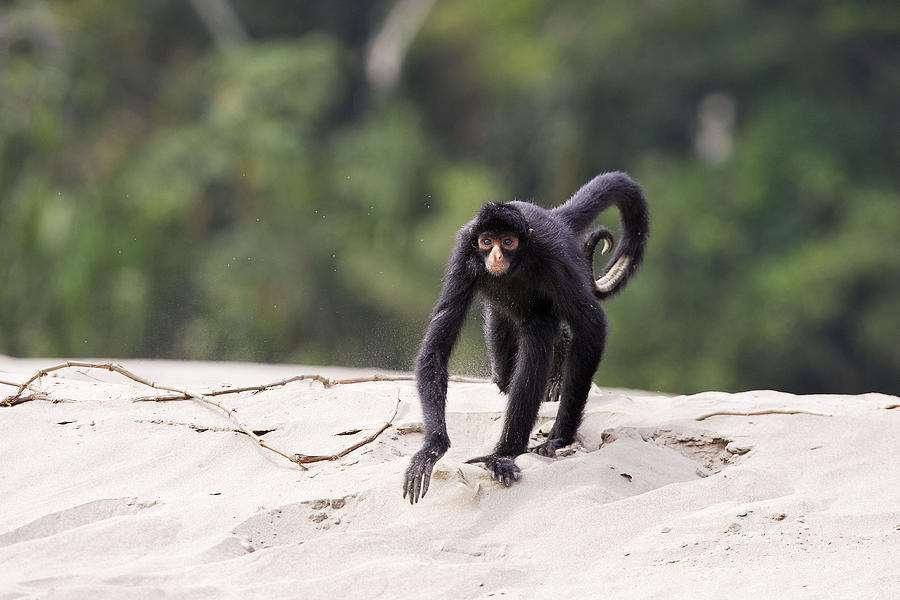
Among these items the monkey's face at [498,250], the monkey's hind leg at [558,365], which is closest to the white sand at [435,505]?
the monkey's hind leg at [558,365]

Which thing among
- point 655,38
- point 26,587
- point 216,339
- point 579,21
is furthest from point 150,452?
point 579,21

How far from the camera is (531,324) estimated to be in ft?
19.2

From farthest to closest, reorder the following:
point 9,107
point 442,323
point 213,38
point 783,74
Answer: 1. point 213,38
2. point 783,74
3. point 9,107
4. point 442,323

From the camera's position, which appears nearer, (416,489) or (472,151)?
(416,489)

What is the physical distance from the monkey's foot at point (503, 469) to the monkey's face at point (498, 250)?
0.96 m

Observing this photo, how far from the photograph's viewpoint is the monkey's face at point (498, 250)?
5672mm

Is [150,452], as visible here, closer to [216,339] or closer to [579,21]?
[216,339]

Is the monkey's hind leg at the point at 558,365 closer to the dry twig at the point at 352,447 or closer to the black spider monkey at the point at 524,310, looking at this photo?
the black spider monkey at the point at 524,310

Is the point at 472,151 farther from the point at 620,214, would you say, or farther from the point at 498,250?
the point at 498,250

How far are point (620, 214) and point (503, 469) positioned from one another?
8.95ft

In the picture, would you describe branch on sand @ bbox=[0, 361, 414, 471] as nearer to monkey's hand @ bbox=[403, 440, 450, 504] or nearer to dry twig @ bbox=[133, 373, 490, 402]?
dry twig @ bbox=[133, 373, 490, 402]

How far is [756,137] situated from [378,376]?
65.1 ft

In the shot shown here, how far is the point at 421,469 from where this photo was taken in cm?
494

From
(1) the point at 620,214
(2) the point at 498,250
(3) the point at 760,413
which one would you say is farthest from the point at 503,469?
(1) the point at 620,214
